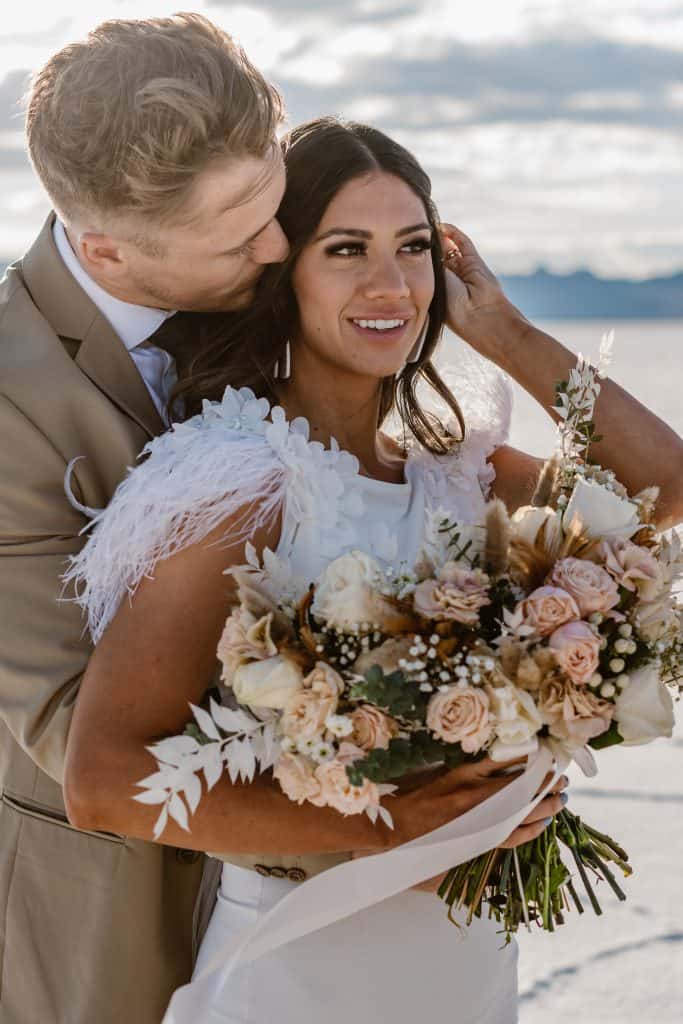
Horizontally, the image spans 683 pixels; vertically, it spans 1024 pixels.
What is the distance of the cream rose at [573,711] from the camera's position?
223 cm

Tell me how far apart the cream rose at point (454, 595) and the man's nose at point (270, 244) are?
978 millimetres

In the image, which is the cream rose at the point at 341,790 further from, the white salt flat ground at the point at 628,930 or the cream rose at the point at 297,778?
the white salt flat ground at the point at 628,930

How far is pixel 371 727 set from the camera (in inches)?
86.7

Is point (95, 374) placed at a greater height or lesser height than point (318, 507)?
greater

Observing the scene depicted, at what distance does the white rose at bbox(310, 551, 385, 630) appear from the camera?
2.22 meters

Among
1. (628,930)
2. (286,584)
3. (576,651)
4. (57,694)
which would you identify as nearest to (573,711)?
(576,651)

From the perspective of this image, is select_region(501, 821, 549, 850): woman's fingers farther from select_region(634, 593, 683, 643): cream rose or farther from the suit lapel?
the suit lapel

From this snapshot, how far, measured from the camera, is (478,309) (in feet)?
11.5

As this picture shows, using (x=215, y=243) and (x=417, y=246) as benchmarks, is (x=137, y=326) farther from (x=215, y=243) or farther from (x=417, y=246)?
(x=417, y=246)

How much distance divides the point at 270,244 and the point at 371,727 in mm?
1196

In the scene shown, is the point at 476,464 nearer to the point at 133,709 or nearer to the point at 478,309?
the point at 478,309

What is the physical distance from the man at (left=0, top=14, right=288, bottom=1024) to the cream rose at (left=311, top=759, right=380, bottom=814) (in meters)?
0.59

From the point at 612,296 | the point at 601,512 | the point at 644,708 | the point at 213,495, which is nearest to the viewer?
the point at 644,708

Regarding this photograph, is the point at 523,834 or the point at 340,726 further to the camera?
the point at 523,834
